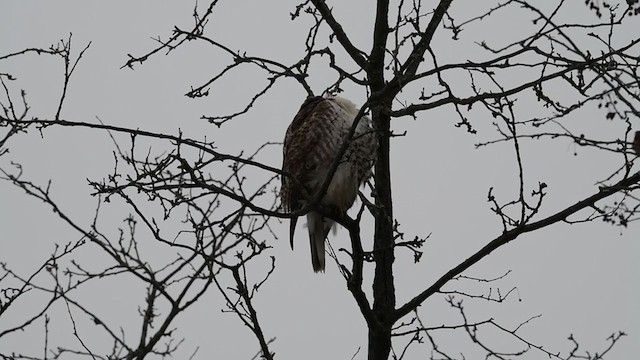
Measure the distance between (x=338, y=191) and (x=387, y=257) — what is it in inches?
49.2

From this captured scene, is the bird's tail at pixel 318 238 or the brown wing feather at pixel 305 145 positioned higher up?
the brown wing feather at pixel 305 145

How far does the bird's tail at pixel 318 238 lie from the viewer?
6.33 m

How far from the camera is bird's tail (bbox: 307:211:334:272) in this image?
6332mm

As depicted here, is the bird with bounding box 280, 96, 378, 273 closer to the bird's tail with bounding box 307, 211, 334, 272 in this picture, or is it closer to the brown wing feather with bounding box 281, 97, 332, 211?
the brown wing feather with bounding box 281, 97, 332, 211

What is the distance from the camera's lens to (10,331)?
5.03m

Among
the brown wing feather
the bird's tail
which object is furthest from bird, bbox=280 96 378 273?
the bird's tail

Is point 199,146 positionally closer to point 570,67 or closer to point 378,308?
point 378,308

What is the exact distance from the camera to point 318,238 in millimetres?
6367

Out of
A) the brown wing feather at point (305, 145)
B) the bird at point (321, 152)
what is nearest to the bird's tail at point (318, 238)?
the bird at point (321, 152)

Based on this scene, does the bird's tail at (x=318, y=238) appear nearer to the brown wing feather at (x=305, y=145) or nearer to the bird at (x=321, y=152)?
the bird at (x=321, y=152)

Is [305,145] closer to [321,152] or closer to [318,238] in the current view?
[321,152]

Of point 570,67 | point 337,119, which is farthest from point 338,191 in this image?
point 570,67

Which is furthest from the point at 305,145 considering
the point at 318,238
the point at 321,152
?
the point at 318,238

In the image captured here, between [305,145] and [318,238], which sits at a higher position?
[305,145]
